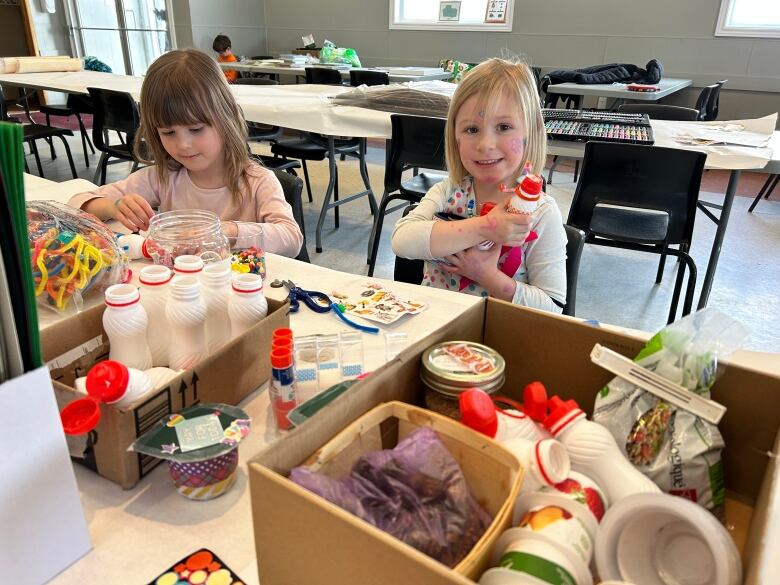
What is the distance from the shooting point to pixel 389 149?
285 cm

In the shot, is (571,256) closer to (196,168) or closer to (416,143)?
(196,168)

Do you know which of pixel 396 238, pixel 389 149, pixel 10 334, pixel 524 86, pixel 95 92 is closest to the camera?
pixel 10 334

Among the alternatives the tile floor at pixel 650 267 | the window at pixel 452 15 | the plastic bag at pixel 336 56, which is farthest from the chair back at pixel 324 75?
the window at pixel 452 15

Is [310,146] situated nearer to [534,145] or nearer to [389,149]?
[389,149]

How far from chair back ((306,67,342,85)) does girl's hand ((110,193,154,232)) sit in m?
3.57

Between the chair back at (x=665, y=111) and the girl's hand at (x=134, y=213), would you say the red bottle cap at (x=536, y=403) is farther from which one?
the chair back at (x=665, y=111)

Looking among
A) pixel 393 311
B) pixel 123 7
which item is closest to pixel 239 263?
pixel 393 311

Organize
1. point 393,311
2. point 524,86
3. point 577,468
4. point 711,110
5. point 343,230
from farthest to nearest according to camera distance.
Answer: point 711,110, point 343,230, point 524,86, point 393,311, point 577,468

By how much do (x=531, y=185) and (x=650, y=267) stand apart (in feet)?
8.71

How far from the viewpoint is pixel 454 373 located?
2.19 ft

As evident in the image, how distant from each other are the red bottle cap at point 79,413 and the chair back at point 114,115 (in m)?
2.96

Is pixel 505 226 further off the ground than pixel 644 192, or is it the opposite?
pixel 505 226

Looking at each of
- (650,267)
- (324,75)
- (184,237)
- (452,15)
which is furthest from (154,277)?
(452,15)

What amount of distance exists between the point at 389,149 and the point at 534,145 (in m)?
1.60
